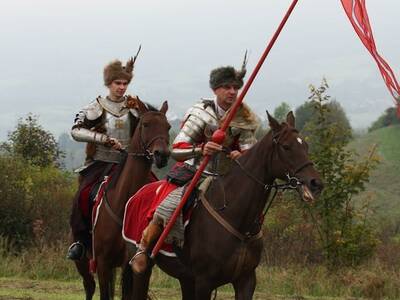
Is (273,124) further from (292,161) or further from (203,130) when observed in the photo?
(203,130)

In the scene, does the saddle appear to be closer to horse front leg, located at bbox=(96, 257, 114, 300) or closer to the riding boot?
the riding boot

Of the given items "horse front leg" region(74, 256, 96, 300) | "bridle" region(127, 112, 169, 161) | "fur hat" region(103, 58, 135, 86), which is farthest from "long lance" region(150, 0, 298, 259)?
"horse front leg" region(74, 256, 96, 300)

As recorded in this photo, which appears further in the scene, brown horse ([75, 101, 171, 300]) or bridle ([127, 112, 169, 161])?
brown horse ([75, 101, 171, 300])

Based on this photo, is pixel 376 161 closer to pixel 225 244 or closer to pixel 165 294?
pixel 165 294

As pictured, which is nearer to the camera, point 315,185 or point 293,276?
point 315,185

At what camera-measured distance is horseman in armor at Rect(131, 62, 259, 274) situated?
24.9 ft

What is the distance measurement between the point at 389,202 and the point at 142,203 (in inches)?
1781

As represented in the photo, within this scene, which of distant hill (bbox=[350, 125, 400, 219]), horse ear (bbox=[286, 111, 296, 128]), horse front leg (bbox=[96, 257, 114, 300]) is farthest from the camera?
distant hill (bbox=[350, 125, 400, 219])

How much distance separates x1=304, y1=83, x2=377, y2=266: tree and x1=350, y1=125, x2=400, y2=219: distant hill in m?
25.0

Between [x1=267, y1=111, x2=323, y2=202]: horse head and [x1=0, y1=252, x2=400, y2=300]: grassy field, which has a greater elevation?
[x1=267, y1=111, x2=323, y2=202]: horse head

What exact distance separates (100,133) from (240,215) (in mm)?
2897

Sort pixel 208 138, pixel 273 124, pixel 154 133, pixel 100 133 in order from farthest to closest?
pixel 100 133 → pixel 154 133 → pixel 208 138 → pixel 273 124

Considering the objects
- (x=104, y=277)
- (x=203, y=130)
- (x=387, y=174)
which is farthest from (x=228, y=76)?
(x=387, y=174)

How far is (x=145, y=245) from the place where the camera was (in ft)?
25.9
